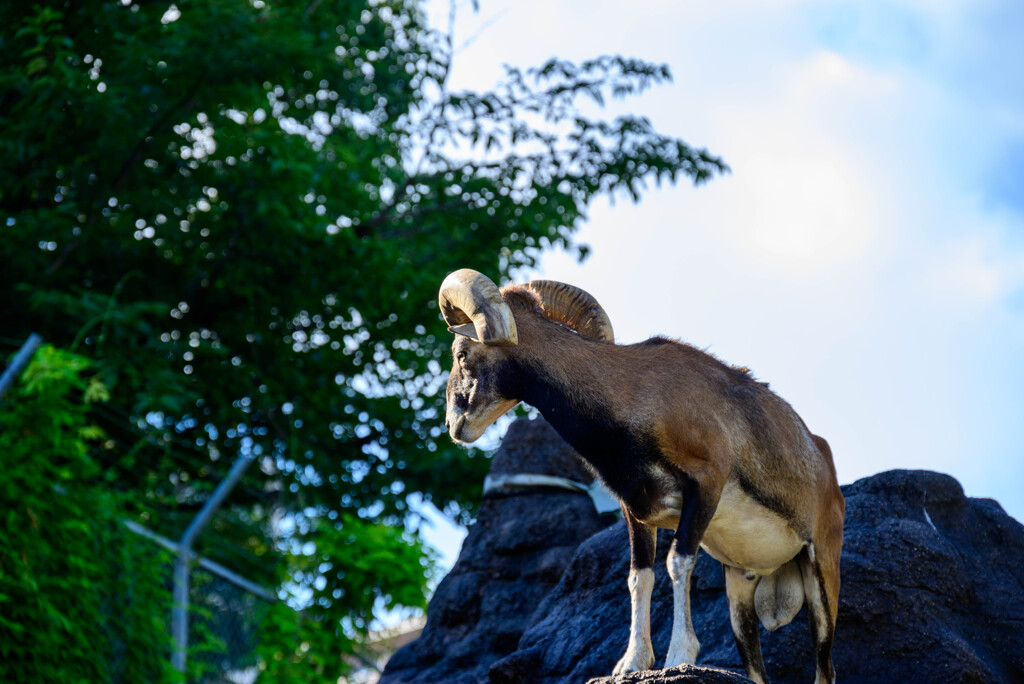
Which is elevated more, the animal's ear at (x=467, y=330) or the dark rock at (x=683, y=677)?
the animal's ear at (x=467, y=330)

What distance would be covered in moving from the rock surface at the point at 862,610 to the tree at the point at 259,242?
4.00 m

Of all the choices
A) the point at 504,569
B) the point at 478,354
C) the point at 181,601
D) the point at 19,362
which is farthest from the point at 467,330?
the point at 181,601

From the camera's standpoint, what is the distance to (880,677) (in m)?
5.36

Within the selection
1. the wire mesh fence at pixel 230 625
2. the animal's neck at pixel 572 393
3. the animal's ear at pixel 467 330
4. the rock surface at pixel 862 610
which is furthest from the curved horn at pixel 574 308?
the wire mesh fence at pixel 230 625

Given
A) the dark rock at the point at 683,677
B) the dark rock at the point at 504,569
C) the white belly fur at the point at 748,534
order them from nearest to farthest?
1. the dark rock at the point at 683,677
2. the white belly fur at the point at 748,534
3. the dark rock at the point at 504,569

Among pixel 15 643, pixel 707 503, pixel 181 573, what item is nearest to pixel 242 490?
pixel 181 573

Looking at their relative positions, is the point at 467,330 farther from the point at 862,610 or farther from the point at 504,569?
the point at 504,569

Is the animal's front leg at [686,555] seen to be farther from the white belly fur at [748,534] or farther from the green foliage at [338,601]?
the green foliage at [338,601]

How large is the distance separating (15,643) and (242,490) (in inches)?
295

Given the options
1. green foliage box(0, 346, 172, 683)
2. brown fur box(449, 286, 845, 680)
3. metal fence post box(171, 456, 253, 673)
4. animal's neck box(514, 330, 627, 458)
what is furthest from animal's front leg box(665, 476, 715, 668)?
metal fence post box(171, 456, 253, 673)

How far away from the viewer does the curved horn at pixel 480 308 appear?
13.4 feet

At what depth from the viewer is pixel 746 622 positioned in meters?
4.72

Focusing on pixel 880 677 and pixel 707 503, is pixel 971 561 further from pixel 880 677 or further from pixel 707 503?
pixel 707 503

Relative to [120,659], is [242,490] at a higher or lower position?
higher
